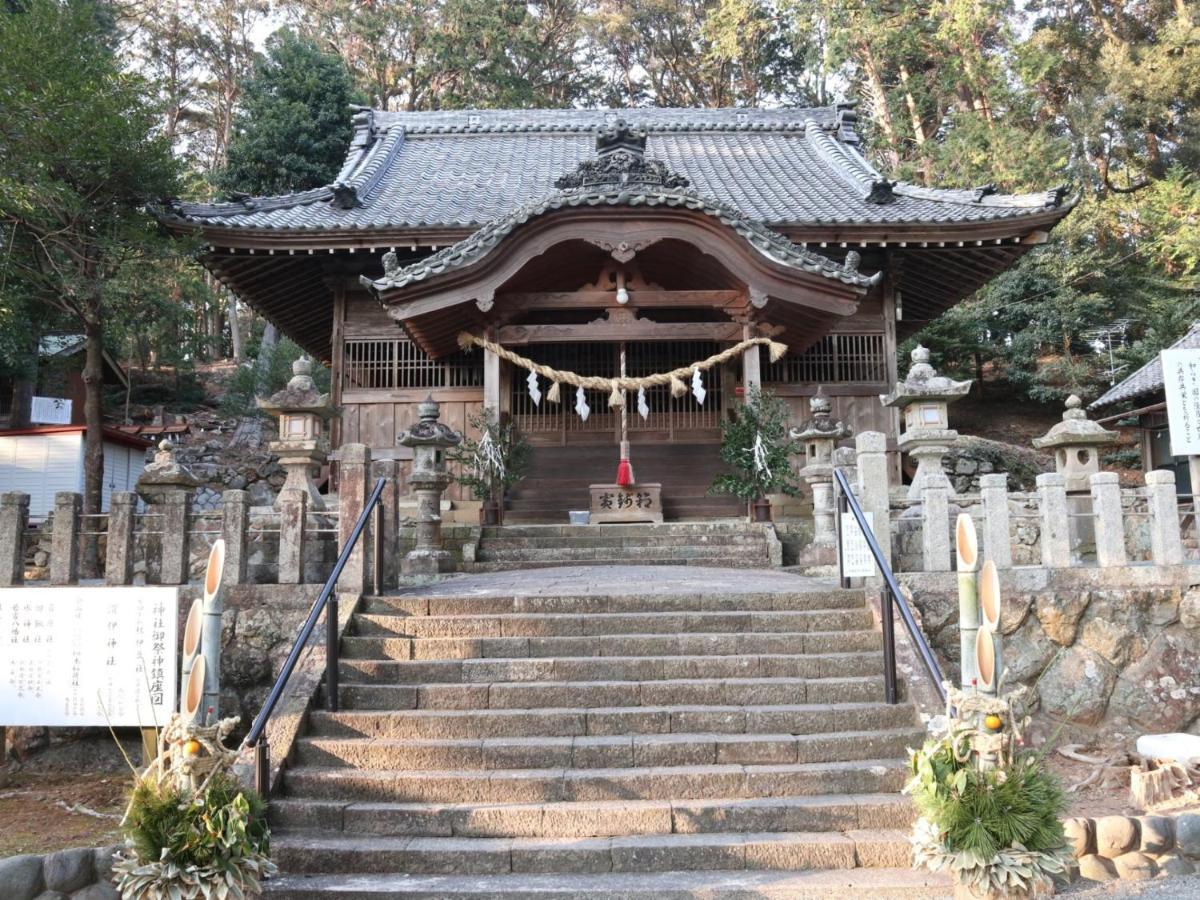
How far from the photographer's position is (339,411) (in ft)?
39.5

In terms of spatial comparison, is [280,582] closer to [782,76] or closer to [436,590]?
[436,590]

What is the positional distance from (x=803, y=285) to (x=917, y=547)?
15.1 ft

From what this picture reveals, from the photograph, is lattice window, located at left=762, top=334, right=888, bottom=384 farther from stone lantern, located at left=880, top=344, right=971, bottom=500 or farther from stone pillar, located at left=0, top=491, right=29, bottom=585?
stone pillar, located at left=0, top=491, right=29, bottom=585

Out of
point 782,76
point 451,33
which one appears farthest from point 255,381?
point 782,76

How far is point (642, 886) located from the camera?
4223mm

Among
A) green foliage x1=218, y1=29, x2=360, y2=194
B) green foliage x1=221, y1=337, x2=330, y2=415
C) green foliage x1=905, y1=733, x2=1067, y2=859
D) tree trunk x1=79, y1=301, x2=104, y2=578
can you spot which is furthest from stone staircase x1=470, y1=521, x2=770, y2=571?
green foliage x1=218, y1=29, x2=360, y2=194

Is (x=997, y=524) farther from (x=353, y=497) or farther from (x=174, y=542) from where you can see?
(x=174, y=542)

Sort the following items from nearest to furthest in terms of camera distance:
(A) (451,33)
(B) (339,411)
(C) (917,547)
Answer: (C) (917,547) < (B) (339,411) < (A) (451,33)

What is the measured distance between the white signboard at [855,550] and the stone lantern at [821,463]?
1714 mm

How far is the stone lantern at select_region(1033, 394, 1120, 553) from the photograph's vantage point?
8742 millimetres

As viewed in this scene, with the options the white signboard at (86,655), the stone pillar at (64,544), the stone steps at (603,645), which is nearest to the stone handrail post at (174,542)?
the stone pillar at (64,544)

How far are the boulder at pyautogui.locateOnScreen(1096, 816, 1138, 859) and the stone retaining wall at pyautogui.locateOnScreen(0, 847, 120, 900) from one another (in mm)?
5315

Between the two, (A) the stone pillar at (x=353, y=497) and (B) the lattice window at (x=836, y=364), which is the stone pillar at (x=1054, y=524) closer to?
(A) the stone pillar at (x=353, y=497)

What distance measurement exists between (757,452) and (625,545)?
6.56 feet
